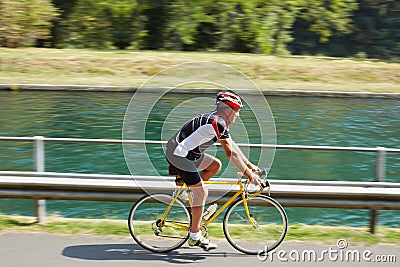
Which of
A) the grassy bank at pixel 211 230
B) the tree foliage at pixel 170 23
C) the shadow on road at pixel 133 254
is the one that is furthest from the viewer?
the tree foliage at pixel 170 23

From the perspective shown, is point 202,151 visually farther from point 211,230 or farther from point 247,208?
point 211,230

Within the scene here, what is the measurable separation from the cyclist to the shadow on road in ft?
0.34

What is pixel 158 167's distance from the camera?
10.9 m

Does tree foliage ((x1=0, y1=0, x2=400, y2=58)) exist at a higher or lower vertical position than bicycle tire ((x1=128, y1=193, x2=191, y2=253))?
lower

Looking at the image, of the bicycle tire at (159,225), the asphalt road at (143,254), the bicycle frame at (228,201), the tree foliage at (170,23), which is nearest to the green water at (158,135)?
the bicycle tire at (159,225)

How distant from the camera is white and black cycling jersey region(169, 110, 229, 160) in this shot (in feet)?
20.3

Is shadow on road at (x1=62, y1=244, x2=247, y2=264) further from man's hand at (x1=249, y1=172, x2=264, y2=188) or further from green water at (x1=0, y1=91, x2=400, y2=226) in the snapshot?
green water at (x1=0, y1=91, x2=400, y2=226)

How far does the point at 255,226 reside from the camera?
270 inches

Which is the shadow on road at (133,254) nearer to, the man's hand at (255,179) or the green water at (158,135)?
the man's hand at (255,179)

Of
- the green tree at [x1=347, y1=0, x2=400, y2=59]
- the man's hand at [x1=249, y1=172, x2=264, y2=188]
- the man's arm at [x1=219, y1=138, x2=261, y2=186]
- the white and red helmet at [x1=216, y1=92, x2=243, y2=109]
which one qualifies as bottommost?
the green tree at [x1=347, y1=0, x2=400, y2=59]

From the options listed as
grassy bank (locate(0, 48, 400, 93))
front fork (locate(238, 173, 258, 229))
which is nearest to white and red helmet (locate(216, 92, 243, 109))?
front fork (locate(238, 173, 258, 229))

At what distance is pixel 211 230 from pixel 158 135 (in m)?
8.63

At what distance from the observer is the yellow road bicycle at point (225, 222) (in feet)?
21.9

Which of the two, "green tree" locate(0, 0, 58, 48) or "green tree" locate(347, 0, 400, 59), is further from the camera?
"green tree" locate(347, 0, 400, 59)
